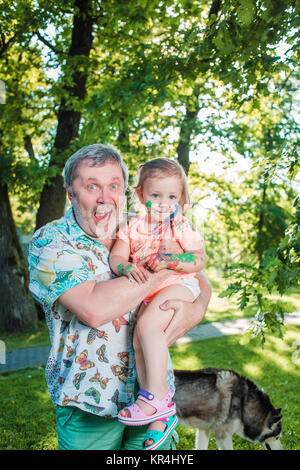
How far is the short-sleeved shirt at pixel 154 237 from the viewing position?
219 cm

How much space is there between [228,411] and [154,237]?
2.53 metres

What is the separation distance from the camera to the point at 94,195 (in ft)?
6.50

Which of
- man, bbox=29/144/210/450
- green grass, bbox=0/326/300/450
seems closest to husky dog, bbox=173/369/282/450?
green grass, bbox=0/326/300/450

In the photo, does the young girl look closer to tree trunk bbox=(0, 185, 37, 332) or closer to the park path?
the park path

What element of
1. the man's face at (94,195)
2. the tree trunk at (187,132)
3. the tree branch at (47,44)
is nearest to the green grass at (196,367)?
the man's face at (94,195)

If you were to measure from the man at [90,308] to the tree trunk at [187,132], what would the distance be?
678 centimetres

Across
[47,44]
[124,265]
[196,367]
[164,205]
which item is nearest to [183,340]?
[196,367]

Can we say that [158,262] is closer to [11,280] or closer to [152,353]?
[152,353]

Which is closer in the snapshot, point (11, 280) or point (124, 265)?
point (124, 265)

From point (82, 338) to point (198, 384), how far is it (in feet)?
8.63

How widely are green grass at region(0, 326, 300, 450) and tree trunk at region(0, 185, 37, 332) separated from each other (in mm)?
2582

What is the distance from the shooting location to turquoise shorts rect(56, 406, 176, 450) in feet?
6.13

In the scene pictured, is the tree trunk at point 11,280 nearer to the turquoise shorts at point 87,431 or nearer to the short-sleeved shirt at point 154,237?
the short-sleeved shirt at point 154,237
